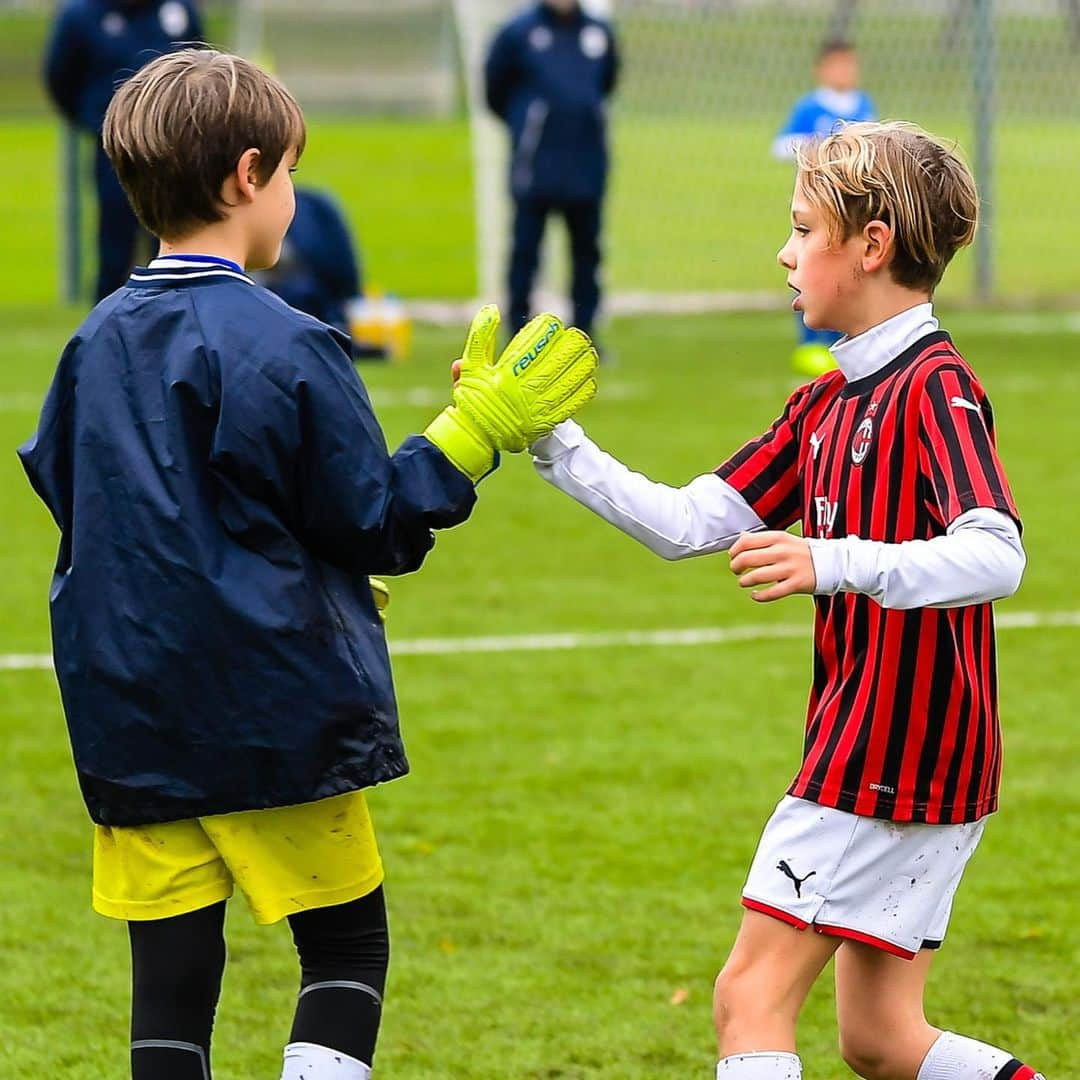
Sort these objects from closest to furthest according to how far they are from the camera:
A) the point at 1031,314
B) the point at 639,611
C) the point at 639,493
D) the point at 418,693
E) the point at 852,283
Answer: the point at 852,283 < the point at 639,493 < the point at 418,693 < the point at 639,611 < the point at 1031,314

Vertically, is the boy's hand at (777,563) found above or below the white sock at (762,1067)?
above

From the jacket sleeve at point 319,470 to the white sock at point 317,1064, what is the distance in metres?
0.62

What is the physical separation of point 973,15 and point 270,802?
46.3 feet

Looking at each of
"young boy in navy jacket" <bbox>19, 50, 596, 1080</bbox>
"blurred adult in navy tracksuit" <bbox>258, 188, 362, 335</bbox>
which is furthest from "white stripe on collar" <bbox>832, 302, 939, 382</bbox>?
"blurred adult in navy tracksuit" <bbox>258, 188, 362, 335</bbox>

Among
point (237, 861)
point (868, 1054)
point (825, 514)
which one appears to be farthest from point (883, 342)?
point (237, 861)

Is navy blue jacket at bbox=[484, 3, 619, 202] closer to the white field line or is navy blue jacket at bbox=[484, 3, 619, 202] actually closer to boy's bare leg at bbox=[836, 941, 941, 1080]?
the white field line

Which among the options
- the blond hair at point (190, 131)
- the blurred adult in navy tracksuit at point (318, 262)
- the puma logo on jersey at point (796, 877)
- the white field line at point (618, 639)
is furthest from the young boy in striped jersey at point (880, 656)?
the blurred adult in navy tracksuit at point (318, 262)

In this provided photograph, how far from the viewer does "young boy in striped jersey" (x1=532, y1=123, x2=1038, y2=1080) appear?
269cm

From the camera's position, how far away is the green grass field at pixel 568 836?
11.8 ft

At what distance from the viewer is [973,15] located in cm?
1570

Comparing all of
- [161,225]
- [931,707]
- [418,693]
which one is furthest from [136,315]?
[418,693]

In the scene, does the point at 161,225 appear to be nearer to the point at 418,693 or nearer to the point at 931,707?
the point at 931,707

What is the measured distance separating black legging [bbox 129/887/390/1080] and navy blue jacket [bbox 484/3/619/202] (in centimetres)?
928

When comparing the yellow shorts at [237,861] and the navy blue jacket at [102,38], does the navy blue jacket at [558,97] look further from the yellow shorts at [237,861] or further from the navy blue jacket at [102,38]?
the yellow shorts at [237,861]
